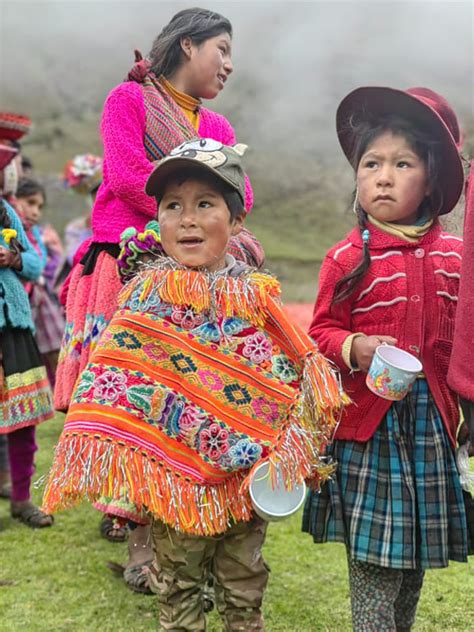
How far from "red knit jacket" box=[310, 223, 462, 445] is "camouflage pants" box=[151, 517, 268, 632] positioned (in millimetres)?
397

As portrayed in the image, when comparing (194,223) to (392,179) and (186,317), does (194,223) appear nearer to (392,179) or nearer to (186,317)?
(186,317)

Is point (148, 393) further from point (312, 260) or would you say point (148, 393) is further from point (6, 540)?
point (312, 260)

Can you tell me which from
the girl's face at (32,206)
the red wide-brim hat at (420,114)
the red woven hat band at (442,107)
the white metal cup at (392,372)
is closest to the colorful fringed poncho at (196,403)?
the white metal cup at (392,372)

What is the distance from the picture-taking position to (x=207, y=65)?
2656mm

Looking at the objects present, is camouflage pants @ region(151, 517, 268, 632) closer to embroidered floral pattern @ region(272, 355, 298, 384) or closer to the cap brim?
embroidered floral pattern @ region(272, 355, 298, 384)

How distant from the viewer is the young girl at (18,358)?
135 inches

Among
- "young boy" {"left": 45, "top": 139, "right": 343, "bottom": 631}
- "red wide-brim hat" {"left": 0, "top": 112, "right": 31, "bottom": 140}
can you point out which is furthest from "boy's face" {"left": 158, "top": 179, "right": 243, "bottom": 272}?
"red wide-brim hat" {"left": 0, "top": 112, "right": 31, "bottom": 140}

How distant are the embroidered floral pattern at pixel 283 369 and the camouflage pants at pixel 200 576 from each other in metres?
0.41

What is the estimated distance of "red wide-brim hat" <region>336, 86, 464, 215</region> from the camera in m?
2.08

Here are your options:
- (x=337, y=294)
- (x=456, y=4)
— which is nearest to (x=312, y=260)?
(x=456, y=4)

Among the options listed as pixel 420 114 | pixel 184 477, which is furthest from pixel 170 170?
pixel 184 477

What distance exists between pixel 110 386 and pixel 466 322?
874 mm

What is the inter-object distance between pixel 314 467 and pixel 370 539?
27 cm

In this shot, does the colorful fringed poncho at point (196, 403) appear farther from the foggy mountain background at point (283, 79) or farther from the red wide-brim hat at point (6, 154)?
the foggy mountain background at point (283, 79)
